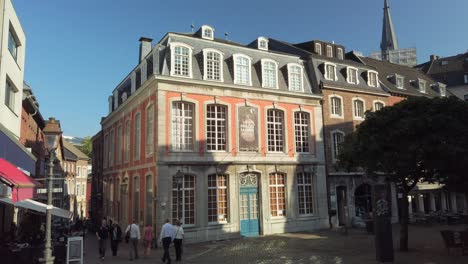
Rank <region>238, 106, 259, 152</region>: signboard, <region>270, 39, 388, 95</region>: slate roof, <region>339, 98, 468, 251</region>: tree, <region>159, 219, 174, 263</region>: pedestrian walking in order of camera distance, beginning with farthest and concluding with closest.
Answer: <region>270, 39, 388, 95</region>: slate roof → <region>238, 106, 259, 152</region>: signboard → <region>159, 219, 174, 263</region>: pedestrian walking → <region>339, 98, 468, 251</region>: tree

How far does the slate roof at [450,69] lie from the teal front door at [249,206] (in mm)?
39036

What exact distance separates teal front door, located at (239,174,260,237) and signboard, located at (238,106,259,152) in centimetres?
176

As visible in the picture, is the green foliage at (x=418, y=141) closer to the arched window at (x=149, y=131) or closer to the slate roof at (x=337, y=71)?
the arched window at (x=149, y=131)

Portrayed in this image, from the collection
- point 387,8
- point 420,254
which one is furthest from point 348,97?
point 387,8

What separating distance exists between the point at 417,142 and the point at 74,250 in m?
12.1

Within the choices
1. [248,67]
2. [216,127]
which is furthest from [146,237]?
[248,67]

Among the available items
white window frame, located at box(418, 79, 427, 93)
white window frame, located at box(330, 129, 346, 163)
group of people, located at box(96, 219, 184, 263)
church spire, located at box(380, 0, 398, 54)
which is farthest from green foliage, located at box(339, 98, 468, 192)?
church spire, located at box(380, 0, 398, 54)

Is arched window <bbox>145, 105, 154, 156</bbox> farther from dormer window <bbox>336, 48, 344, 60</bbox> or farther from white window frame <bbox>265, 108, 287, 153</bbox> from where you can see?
dormer window <bbox>336, 48, 344, 60</bbox>

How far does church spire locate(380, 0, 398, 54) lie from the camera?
75.7 m

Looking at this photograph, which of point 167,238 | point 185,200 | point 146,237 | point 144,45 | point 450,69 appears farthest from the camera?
point 450,69

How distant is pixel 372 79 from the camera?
3038 cm

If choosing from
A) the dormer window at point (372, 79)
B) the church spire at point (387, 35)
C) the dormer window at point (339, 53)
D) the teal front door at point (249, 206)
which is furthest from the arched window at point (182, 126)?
the church spire at point (387, 35)

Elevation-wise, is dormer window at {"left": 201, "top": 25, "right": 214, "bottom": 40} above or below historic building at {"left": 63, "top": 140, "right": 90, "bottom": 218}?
above

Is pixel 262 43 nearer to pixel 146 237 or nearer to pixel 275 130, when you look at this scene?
pixel 275 130
